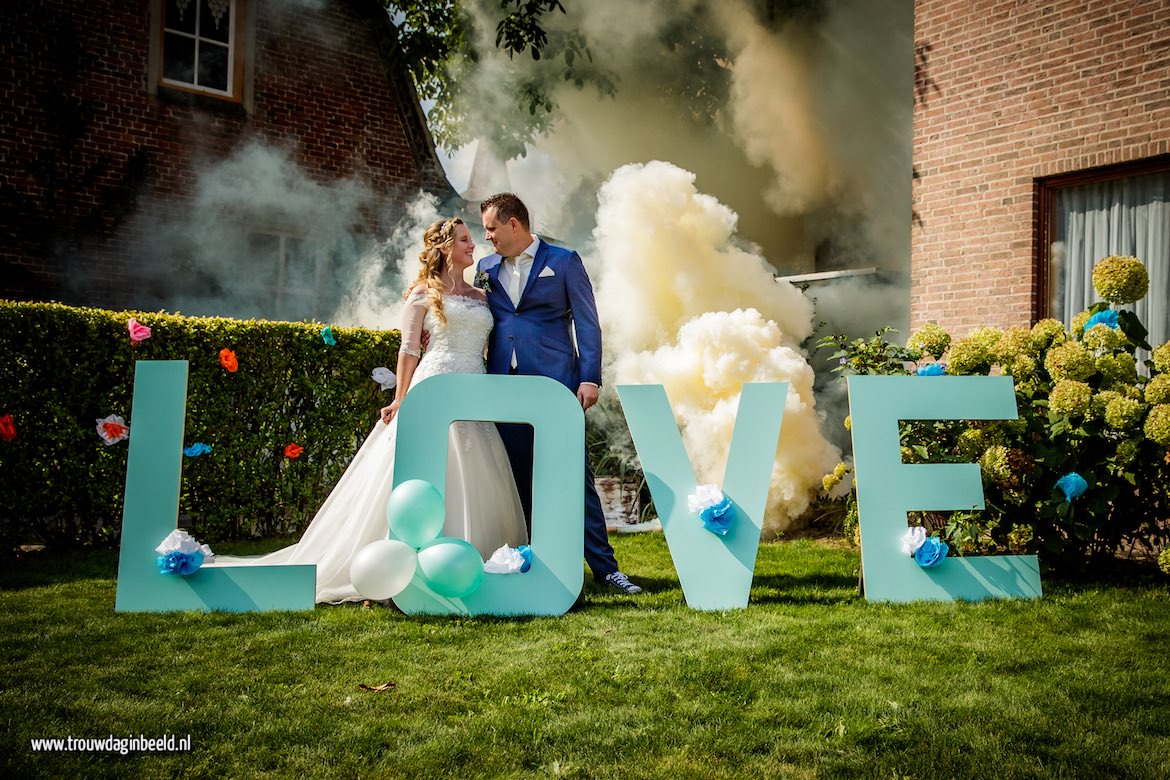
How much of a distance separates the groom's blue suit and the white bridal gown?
0.12 m

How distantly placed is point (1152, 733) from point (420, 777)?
212 centimetres

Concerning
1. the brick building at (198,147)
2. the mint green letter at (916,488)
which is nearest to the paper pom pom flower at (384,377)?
the mint green letter at (916,488)

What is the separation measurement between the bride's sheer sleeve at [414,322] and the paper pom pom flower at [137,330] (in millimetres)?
2308

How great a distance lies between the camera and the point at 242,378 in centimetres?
598

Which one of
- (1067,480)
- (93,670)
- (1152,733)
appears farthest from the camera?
(1067,480)

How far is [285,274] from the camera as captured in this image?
33.8 ft

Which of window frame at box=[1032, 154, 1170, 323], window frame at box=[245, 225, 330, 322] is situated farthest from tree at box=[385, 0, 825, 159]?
window frame at box=[1032, 154, 1170, 323]

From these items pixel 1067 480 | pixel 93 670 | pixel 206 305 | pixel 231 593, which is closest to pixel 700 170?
pixel 206 305

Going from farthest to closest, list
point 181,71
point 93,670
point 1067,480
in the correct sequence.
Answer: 1. point 181,71
2. point 1067,480
3. point 93,670

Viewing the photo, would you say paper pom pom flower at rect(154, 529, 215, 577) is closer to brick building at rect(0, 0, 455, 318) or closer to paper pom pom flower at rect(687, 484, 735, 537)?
paper pom pom flower at rect(687, 484, 735, 537)

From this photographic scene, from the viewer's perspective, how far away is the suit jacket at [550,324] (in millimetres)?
4457

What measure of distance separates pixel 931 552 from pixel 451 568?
2.28m

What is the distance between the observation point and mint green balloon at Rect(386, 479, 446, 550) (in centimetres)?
364

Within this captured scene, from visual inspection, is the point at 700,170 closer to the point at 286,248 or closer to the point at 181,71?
the point at 286,248
